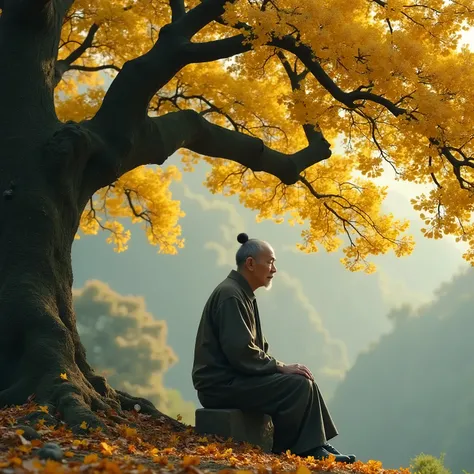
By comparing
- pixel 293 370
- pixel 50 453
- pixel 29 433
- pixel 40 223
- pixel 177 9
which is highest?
pixel 177 9

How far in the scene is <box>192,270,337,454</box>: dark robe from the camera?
5.03 metres

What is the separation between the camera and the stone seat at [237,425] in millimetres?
4980

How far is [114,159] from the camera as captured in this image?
6.54 metres

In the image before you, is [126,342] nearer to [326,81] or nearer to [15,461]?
[326,81]

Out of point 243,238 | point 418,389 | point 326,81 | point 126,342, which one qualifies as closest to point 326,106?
point 326,81

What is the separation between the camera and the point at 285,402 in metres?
5.07

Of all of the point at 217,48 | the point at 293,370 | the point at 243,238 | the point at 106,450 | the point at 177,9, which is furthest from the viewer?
the point at 177,9

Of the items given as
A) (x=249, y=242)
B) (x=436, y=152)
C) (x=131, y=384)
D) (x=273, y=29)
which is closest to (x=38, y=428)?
(x=249, y=242)

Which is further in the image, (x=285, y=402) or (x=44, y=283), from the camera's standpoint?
(x=44, y=283)

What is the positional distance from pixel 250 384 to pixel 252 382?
0.02 meters

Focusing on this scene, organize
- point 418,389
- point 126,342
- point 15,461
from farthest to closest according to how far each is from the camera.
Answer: point 418,389 < point 126,342 < point 15,461

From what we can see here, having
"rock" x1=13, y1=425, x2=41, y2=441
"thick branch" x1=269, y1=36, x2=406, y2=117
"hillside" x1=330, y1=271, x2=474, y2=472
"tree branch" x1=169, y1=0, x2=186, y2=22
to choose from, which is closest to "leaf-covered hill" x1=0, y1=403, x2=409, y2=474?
"rock" x1=13, y1=425, x2=41, y2=441

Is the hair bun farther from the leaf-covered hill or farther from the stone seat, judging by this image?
the leaf-covered hill

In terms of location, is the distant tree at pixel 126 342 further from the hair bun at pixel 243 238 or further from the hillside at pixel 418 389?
A: the hair bun at pixel 243 238
